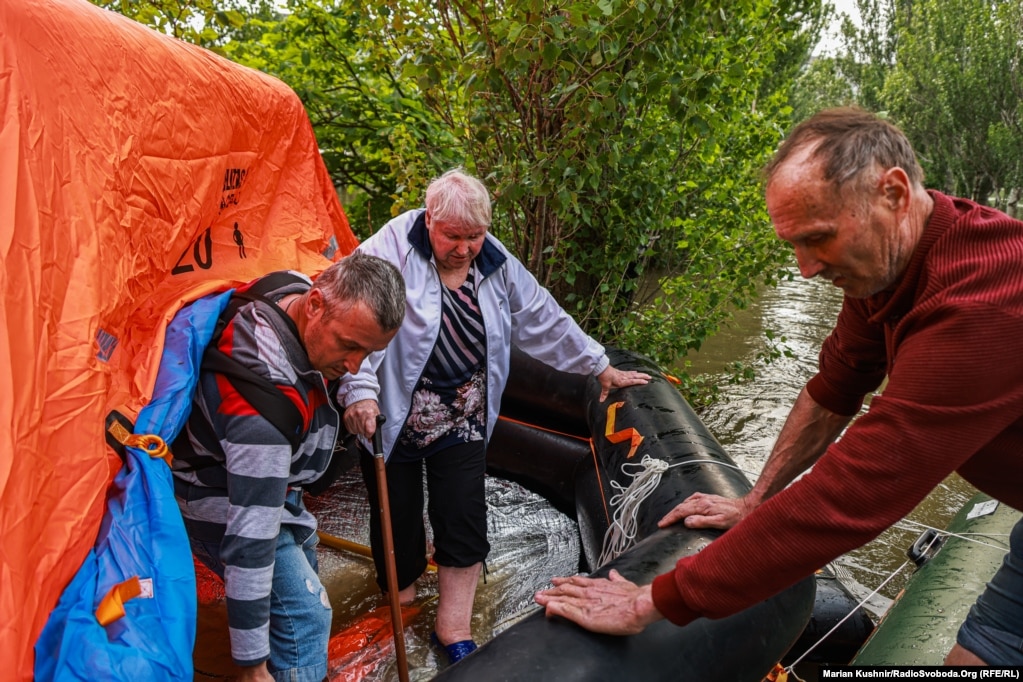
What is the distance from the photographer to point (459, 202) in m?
2.57

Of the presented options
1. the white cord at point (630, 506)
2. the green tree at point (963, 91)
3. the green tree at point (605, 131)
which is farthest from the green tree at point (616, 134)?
the green tree at point (963, 91)

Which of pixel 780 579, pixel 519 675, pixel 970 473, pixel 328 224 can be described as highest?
pixel 328 224

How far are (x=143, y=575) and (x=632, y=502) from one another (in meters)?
1.54

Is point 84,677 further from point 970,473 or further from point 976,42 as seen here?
point 976,42

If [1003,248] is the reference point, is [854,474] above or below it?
below

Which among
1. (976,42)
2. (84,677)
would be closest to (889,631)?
(84,677)

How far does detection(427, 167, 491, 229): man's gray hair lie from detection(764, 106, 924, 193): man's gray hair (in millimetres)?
1281

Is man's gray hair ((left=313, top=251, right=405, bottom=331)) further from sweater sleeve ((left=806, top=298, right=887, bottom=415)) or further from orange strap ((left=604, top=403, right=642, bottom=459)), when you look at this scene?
orange strap ((left=604, top=403, right=642, bottom=459))

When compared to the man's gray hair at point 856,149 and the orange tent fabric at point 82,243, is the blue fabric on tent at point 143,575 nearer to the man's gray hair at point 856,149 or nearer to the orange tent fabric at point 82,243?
the orange tent fabric at point 82,243

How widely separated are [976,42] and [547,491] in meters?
22.0

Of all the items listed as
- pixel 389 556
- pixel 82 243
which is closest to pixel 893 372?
pixel 389 556

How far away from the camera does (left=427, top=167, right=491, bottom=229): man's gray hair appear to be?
258 cm

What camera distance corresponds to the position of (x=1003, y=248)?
4.35 ft

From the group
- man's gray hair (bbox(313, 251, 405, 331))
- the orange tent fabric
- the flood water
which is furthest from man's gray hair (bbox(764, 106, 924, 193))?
the flood water
